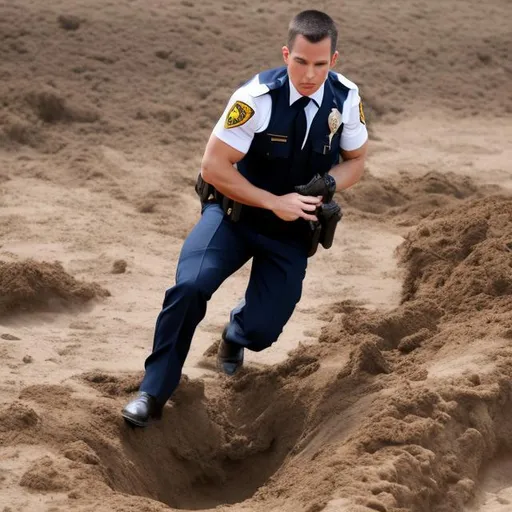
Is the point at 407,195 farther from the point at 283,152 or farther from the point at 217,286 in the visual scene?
the point at 217,286

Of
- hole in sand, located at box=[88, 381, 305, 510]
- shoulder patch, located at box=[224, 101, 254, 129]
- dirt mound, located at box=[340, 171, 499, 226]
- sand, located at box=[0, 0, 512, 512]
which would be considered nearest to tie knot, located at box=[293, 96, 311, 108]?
shoulder patch, located at box=[224, 101, 254, 129]

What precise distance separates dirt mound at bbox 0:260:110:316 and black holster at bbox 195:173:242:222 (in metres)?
1.16

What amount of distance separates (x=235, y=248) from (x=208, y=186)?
32cm

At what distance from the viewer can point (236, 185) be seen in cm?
508

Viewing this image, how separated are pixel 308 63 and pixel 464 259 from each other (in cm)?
189

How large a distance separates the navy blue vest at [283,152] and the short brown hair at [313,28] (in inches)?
8.3

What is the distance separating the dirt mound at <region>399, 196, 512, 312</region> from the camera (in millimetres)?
5945

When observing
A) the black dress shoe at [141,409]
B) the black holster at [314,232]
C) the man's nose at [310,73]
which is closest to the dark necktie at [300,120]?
the man's nose at [310,73]

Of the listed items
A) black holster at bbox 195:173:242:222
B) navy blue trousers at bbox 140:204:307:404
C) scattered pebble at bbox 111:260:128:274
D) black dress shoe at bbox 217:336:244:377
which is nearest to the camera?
navy blue trousers at bbox 140:204:307:404

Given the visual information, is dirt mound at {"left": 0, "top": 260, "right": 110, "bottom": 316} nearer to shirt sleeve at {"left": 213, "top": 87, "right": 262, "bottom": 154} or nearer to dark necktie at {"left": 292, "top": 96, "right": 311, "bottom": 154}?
shirt sleeve at {"left": 213, "top": 87, "right": 262, "bottom": 154}

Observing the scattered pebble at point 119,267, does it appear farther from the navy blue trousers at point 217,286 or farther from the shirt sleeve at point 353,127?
the shirt sleeve at point 353,127

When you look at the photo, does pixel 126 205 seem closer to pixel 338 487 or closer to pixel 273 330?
pixel 273 330

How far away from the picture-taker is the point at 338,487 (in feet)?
14.1

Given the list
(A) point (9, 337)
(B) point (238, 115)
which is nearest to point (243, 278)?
(A) point (9, 337)
